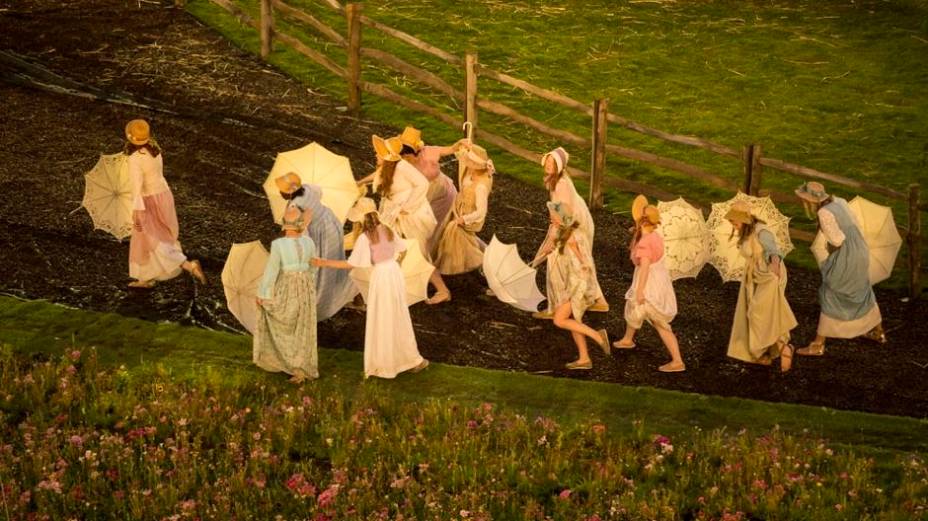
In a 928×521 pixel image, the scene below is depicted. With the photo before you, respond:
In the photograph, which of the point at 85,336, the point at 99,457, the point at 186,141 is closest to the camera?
the point at 99,457

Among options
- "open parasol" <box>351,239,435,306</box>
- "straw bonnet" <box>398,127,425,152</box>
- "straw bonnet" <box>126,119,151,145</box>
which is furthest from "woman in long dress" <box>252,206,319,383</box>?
"straw bonnet" <box>126,119,151,145</box>

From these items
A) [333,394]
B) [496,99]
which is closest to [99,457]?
[333,394]

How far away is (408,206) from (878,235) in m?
4.75

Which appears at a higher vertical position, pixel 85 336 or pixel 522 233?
pixel 522 233

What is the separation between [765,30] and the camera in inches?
1048

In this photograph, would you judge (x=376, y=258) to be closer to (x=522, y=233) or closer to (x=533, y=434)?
(x=533, y=434)

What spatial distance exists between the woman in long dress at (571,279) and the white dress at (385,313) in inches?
55.9

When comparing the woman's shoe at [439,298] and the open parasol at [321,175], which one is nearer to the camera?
the open parasol at [321,175]

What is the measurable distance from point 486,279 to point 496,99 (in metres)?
6.64

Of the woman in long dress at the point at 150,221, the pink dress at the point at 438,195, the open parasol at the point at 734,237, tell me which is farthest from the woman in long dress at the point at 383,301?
the open parasol at the point at 734,237

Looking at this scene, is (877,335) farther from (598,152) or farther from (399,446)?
(399,446)

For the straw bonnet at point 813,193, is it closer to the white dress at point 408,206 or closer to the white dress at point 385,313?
the white dress at point 408,206

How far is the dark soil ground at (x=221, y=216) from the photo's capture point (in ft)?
49.6

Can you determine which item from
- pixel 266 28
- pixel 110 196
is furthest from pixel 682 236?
pixel 266 28
